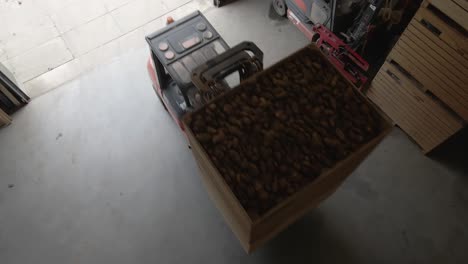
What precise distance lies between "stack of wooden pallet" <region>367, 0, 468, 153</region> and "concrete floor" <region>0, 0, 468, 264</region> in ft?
0.85

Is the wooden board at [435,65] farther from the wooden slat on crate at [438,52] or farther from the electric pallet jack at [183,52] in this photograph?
the electric pallet jack at [183,52]

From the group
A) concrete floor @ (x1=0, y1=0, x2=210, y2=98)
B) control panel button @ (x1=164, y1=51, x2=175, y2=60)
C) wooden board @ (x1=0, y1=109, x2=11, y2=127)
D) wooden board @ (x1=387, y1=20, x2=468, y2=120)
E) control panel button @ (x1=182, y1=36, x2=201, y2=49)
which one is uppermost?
concrete floor @ (x1=0, y1=0, x2=210, y2=98)

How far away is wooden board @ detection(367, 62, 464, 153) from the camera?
2137 millimetres

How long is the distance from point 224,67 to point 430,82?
1417mm

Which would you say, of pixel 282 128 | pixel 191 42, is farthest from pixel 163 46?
pixel 282 128

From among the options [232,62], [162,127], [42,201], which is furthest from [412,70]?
[42,201]

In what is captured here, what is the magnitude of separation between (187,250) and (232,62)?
1.35 meters

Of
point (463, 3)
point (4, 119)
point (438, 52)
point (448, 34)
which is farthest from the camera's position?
point (4, 119)

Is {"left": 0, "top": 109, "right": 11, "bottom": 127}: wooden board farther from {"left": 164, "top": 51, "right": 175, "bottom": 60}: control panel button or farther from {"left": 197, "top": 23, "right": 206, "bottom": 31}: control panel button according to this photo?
{"left": 197, "top": 23, "right": 206, "bottom": 31}: control panel button

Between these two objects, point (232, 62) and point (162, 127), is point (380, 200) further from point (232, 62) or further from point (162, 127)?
point (162, 127)

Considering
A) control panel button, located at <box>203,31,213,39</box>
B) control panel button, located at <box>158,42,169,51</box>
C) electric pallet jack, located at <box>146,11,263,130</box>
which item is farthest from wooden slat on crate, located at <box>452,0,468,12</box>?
control panel button, located at <box>158,42,169,51</box>

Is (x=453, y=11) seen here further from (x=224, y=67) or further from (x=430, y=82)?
(x=224, y=67)

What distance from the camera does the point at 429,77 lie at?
2.04 meters

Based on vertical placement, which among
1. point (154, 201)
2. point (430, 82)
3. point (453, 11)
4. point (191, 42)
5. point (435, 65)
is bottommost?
point (154, 201)
